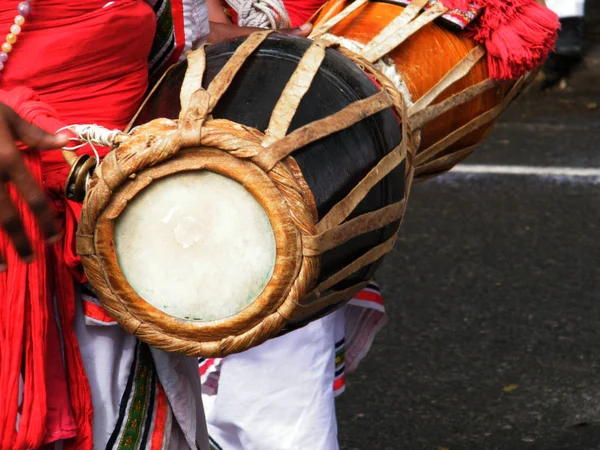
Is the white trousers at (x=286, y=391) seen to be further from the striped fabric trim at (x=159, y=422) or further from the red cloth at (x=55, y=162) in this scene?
the red cloth at (x=55, y=162)

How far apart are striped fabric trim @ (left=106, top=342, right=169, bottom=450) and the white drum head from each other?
1.04ft

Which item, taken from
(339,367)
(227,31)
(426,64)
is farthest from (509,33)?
(339,367)

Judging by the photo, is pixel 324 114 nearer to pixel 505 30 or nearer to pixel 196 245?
pixel 196 245

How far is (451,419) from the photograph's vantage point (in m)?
3.38

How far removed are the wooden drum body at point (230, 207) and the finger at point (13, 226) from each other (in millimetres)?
116

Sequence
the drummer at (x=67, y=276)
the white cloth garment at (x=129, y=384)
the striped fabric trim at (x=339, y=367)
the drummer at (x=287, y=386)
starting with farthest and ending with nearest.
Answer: the striped fabric trim at (x=339, y=367) → the drummer at (x=287, y=386) → the white cloth garment at (x=129, y=384) → the drummer at (x=67, y=276)

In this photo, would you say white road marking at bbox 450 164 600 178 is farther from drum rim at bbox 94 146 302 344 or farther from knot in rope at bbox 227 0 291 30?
drum rim at bbox 94 146 302 344

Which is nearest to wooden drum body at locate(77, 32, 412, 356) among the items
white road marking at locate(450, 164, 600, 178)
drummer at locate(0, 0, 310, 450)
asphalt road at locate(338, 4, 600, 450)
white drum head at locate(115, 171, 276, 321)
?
white drum head at locate(115, 171, 276, 321)

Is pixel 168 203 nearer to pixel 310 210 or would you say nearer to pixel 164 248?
pixel 164 248

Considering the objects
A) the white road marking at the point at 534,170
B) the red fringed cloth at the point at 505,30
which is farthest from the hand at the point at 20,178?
the white road marking at the point at 534,170

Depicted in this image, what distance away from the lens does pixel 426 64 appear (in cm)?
226

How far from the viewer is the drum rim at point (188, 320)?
1.54 m

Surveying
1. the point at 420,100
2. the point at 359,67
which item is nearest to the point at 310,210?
the point at 359,67

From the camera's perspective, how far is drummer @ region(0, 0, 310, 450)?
164cm
